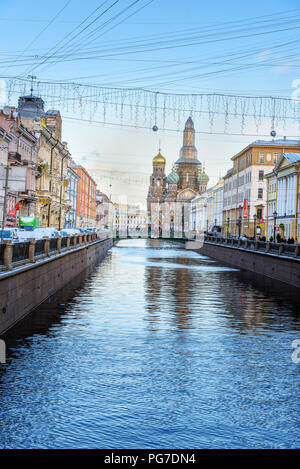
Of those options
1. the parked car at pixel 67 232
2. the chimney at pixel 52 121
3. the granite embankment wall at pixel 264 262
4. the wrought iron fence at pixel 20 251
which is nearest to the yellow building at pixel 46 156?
the chimney at pixel 52 121

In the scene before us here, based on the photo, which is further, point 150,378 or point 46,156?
point 46,156

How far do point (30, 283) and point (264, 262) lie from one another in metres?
26.1

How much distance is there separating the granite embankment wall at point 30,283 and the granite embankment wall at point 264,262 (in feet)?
41.1

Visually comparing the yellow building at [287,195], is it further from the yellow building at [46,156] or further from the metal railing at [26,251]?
the metal railing at [26,251]

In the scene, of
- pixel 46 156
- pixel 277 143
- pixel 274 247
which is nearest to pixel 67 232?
pixel 274 247

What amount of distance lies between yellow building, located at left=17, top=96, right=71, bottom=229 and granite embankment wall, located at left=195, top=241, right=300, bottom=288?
17934 mm

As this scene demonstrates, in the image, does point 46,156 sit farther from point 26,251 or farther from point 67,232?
point 26,251

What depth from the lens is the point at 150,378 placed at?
13852 millimetres

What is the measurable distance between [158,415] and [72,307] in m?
14.3

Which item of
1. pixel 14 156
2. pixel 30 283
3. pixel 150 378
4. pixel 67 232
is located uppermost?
pixel 14 156

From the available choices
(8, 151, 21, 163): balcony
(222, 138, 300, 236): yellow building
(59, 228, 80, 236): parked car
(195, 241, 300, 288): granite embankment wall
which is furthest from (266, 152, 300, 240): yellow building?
(8, 151, 21, 163): balcony

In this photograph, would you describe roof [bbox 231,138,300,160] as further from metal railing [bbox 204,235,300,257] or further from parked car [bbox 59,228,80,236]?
parked car [bbox 59,228,80,236]

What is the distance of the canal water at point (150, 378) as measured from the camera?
10414 mm

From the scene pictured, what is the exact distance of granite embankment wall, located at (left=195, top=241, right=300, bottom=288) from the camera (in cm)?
3672
